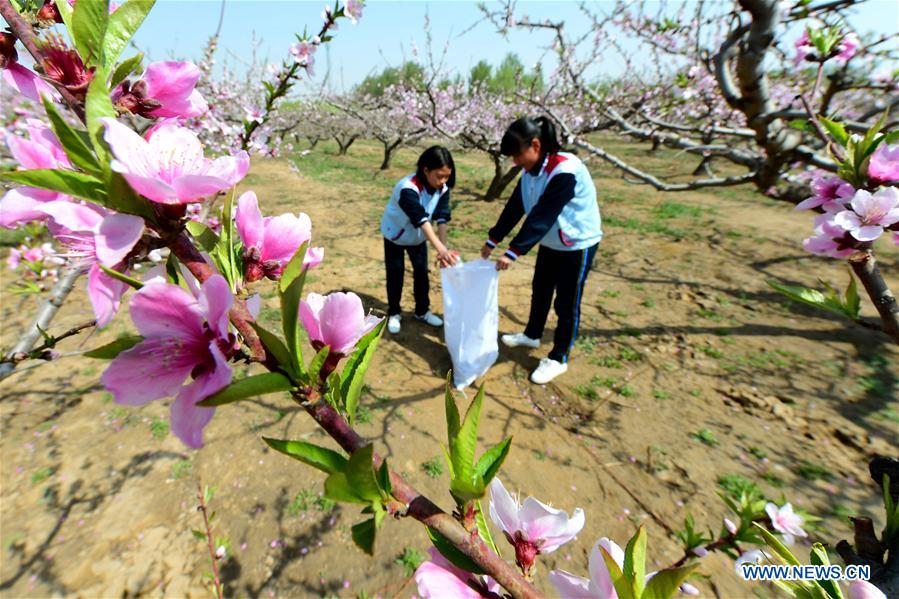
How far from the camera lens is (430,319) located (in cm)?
427

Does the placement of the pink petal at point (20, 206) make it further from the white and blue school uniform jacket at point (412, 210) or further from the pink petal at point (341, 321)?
the white and blue school uniform jacket at point (412, 210)

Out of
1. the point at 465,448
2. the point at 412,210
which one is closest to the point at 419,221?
the point at 412,210

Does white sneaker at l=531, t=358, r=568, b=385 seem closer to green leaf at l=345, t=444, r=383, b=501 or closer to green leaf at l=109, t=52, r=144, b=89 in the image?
green leaf at l=345, t=444, r=383, b=501

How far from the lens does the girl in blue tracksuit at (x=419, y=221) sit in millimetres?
3385

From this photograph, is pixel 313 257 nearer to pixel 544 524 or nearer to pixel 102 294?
pixel 102 294

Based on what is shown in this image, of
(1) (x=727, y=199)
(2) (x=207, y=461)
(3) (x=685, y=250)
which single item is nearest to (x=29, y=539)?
(2) (x=207, y=461)

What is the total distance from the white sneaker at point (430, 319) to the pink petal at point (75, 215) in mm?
3857

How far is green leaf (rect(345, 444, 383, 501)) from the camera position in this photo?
36 centimetres

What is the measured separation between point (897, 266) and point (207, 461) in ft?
27.6

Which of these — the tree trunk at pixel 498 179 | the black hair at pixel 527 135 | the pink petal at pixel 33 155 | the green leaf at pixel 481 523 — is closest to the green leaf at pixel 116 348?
the pink petal at pixel 33 155

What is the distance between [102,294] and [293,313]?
0.23m

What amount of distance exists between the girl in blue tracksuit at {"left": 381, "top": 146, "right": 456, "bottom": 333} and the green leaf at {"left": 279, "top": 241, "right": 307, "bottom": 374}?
2.97 meters

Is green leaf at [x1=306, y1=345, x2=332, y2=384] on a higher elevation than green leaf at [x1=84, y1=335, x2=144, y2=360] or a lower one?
lower

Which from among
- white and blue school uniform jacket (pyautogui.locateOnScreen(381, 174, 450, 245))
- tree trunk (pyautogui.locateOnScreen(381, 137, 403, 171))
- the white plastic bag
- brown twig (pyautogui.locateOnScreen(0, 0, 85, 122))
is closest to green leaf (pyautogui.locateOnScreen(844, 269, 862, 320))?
brown twig (pyautogui.locateOnScreen(0, 0, 85, 122))
